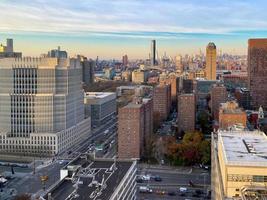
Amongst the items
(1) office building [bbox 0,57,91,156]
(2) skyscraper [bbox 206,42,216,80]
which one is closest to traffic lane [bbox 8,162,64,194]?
(1) office building [bbox 0,57,91,156]

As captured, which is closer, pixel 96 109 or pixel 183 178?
pixel 183 178

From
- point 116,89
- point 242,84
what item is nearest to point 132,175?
point 116,89

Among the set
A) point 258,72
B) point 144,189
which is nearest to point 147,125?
point 144,189

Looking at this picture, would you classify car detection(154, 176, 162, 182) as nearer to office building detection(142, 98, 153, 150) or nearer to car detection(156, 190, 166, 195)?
car detection(156, 190, 166, 195)

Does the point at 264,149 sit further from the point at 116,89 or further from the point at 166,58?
the point at 166,58

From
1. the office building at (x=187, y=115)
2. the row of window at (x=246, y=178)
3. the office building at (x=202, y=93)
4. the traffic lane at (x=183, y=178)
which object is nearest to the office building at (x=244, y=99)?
the office building at (x=202, y=93)

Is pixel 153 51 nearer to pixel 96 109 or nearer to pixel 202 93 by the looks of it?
pixel 202 93
